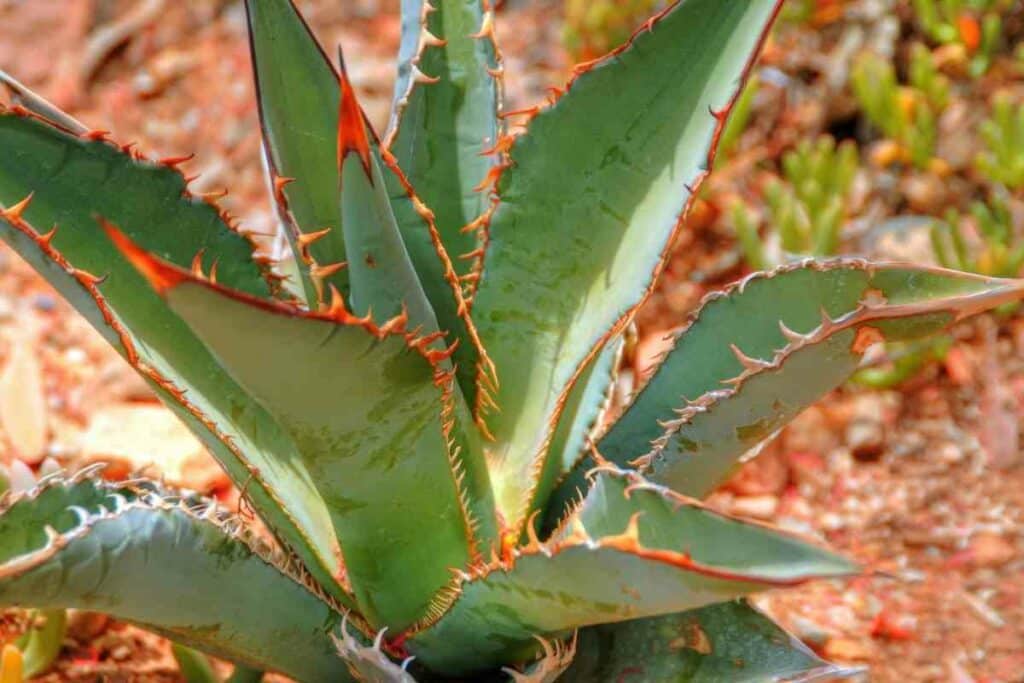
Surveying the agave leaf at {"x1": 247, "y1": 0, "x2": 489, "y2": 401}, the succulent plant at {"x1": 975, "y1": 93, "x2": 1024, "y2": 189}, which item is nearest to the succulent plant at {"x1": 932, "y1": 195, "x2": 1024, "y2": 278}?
the succulent plant at {"x1": 975, "y1": 93, "x2": 1024, "y2": 189}

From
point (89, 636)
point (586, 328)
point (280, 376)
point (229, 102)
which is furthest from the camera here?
point (229, 102)

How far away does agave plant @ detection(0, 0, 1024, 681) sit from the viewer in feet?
3.39

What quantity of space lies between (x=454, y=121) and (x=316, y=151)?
8.0 inches

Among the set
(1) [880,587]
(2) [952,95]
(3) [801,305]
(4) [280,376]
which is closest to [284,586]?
(4) [280,376]

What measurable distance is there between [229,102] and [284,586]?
2.45m

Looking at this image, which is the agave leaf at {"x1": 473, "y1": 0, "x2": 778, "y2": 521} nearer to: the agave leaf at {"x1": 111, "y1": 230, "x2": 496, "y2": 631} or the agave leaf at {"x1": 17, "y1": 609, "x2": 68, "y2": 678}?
the agave leaf at {"x1": 111, "y1": 230, "x2": 496, "y2": 631}

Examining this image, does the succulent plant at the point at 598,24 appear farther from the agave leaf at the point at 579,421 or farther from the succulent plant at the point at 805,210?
the agave leaf at the point at 579,421

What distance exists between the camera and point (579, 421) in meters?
1.44

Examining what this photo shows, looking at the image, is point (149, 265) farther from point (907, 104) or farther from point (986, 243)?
point (907, 104)

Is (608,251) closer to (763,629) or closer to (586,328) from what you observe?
(586,328)

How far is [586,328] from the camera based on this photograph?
131 centimetres

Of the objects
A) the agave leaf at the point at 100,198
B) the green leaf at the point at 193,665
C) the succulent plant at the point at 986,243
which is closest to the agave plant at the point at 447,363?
the agave leaf at the point at 100,198

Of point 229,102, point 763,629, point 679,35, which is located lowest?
point 763,629

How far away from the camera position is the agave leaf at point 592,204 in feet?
4.08
